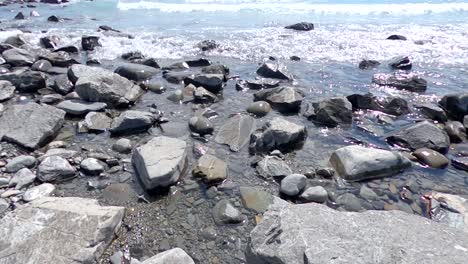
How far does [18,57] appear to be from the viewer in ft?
28.7

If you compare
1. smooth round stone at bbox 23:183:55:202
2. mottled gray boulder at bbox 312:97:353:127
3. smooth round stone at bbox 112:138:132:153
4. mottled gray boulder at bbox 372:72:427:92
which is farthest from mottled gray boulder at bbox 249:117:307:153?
mottled gray boulder at bbox 372:72:427:92

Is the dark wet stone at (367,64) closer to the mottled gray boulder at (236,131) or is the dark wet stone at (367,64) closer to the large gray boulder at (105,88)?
the mottled gray boulder at (236,131)

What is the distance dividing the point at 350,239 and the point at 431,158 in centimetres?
295

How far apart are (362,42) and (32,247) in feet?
38.8

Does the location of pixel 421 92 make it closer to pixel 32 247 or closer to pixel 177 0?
pixel 32 247

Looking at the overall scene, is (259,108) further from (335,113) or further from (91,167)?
(91,167)

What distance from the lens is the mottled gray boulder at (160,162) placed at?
4.18 meters

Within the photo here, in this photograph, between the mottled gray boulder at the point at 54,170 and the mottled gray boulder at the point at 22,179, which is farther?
the mottled gray boulder at the point at 54,170

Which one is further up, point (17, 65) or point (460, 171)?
point (460, 171)

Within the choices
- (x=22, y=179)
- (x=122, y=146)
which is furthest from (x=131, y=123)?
(x=22, y=179)

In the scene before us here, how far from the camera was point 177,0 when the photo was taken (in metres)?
28.4

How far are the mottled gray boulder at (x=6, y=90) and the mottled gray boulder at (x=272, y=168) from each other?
524 cm

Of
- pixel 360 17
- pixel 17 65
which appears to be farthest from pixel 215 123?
pixel 360 17

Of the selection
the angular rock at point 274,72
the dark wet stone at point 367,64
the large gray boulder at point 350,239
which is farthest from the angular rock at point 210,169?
the dark wet stone at point 367,64
